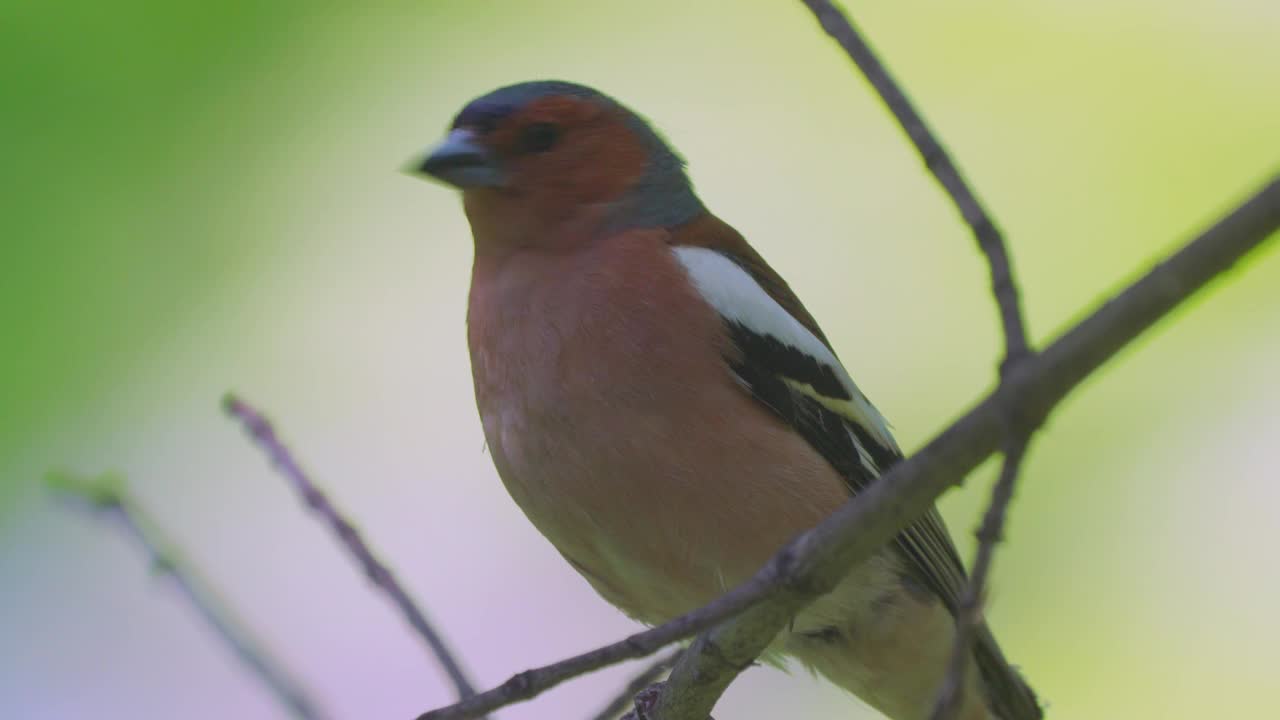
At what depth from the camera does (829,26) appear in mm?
1999

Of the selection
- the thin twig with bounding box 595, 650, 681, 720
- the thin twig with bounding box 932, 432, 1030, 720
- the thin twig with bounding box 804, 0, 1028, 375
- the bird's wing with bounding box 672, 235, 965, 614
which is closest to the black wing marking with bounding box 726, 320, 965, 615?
the bird's wing with bounding box 672, 235, 965, 614

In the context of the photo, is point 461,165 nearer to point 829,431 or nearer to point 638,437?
point 638,437

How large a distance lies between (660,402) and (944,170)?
110cm

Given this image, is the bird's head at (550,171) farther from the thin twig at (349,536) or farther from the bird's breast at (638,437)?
the thin twig at (349,536)

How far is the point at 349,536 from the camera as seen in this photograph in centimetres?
281

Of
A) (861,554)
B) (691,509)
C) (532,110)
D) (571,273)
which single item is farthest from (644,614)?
(861,554)

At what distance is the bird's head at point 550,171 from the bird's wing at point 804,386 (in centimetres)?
21

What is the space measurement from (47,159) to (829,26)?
3.77 metres

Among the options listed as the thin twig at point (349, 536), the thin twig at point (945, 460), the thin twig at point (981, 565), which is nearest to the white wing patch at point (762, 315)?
the thin twig at point (349, 536)

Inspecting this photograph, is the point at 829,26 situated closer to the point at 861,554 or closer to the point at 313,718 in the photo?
the point at 861,554

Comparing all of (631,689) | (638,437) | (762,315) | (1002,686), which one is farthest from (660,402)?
(1002,686)

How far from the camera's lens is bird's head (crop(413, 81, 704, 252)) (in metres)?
3.21

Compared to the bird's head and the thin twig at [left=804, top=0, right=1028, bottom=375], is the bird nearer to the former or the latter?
the bird's head

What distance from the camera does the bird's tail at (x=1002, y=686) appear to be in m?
3.34
